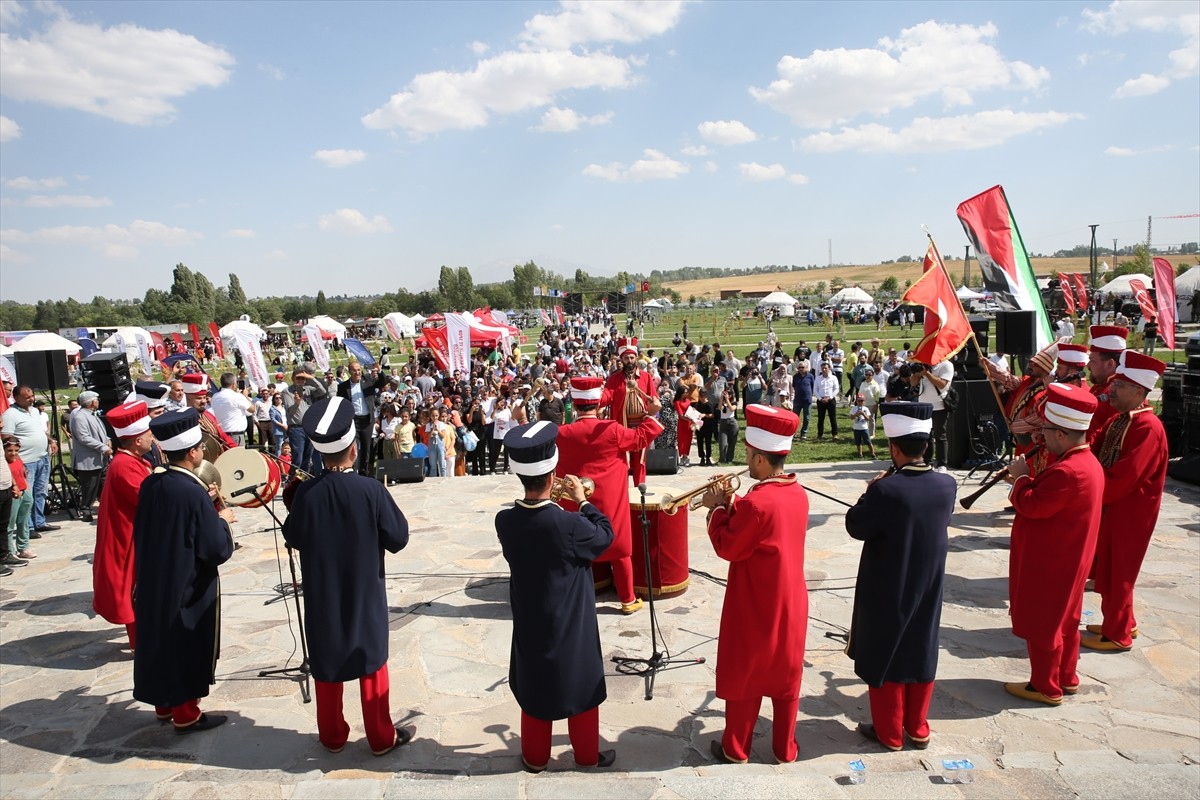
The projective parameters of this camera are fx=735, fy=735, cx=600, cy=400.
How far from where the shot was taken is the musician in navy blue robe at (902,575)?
4059 mm

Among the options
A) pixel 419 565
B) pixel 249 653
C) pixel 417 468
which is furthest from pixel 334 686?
pixel 417 468

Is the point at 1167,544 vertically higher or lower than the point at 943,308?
lower

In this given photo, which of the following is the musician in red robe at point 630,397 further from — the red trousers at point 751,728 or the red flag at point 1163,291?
the red flag at point 1163,291

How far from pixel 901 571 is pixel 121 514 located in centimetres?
561

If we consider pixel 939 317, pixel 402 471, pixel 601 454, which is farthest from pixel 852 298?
pixel 601 454

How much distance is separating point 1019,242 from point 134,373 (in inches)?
1613

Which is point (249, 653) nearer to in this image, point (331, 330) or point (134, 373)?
point (331, 330)

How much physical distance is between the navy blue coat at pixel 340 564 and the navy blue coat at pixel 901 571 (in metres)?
2.70

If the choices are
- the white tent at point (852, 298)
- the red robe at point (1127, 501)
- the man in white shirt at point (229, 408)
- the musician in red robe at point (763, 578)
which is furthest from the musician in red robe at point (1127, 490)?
the white tent at point (852, 298)

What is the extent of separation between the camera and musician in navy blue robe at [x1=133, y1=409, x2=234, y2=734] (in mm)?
4508

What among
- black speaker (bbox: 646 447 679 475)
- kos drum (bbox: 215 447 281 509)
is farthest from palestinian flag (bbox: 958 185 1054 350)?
kos drum (bbox: 215 447 281 509)

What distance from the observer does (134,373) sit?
37.9 metres

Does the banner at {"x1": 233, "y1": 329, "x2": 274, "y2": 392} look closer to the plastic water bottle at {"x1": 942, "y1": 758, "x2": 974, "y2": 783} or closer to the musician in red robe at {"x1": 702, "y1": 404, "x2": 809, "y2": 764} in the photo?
the musician in red robe at {"x1": 702, "y1": 404, "x2": 809, "y2": 764}

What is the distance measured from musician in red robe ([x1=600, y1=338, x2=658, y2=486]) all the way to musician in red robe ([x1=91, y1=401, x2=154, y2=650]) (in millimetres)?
3833
